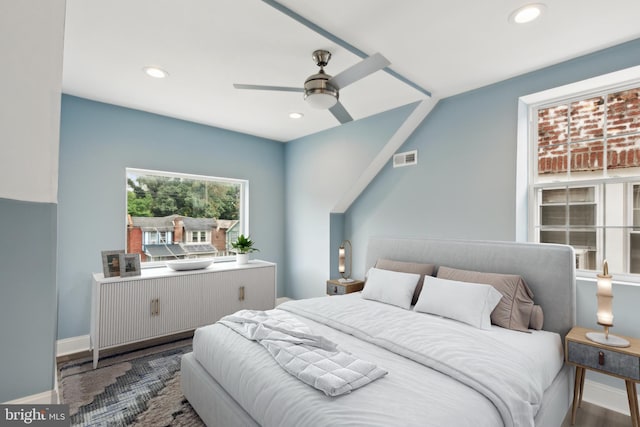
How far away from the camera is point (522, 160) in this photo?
9.32 feet

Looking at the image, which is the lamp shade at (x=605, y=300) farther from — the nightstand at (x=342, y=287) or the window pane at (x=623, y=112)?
the nightstand at (x=342, y=287)

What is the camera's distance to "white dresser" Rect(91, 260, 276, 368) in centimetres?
291

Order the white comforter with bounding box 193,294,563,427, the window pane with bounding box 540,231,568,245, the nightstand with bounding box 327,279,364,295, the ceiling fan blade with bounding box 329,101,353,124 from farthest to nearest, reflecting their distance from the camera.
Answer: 1. the nightstand with bounding box 327,279,364,295
2. the window pane with bounding box 540,231,568,245
3. the ceiling fan blade with bounding box 329,101,353,124
4. the white comforter with bounding box 193,294,563,427

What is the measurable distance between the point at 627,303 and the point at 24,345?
3.72m

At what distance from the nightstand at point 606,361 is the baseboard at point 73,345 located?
4.19 metres

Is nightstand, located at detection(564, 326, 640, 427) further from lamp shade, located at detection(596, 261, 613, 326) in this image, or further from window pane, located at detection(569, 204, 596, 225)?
window pane, located at detection(569, 204, 596, 225)

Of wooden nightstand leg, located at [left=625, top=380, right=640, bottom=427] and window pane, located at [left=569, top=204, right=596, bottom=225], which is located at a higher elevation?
window pane, located at [left=569, top=204, right=596, bottom=225]

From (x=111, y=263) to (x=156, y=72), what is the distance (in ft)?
6.05

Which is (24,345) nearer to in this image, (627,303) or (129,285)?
(129,285)

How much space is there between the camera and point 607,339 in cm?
201

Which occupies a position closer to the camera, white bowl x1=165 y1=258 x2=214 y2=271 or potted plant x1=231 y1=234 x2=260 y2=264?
white bowl x1=165 y1=258 x2=214 y2=271

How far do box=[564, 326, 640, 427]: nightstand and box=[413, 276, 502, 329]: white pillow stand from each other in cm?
50

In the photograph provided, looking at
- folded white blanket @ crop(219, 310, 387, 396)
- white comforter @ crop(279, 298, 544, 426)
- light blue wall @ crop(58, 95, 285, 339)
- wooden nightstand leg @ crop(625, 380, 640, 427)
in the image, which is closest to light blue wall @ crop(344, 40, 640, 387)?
wooden nightstand leg @ crop(625, 380, 640, 427)

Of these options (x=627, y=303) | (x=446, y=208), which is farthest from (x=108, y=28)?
(x=627, y=303)
